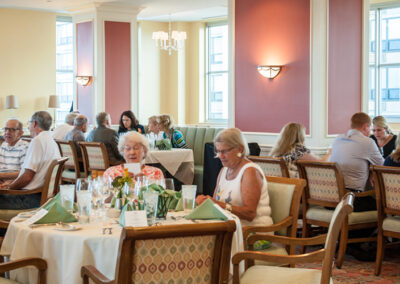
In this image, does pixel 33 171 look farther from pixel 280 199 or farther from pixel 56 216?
pixel 280 199

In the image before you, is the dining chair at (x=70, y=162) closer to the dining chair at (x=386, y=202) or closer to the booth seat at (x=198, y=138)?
the booth seat at (x=198, y=138)

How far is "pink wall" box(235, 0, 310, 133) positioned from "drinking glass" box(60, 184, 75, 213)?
4.67m

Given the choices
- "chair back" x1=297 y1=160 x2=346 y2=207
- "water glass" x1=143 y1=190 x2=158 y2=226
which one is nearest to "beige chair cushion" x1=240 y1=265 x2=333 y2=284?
"water glass" x1=143 y1=190 x2=158 y2=226

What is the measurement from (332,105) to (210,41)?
665 centimetres

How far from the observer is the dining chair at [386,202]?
4466 mm

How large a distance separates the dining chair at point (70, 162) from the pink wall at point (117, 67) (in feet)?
9.91

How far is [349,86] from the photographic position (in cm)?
755

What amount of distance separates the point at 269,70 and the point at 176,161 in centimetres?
172

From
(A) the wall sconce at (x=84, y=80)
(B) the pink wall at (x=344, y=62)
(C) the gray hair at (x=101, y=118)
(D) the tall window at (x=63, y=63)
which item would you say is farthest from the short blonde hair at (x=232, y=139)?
(D) the tall window at (x=63, y=63)

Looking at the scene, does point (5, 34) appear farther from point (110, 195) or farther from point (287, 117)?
point (110, 195)

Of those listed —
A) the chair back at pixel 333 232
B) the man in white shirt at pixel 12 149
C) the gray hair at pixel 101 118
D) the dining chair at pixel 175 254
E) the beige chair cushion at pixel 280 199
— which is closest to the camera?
the dining chair at pixel 175 254

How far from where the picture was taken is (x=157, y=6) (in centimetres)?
1105

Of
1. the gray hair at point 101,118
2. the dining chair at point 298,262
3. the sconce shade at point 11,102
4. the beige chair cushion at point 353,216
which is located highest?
the sconce shade at point 11,102

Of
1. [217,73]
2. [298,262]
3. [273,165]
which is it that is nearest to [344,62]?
[273,165]
